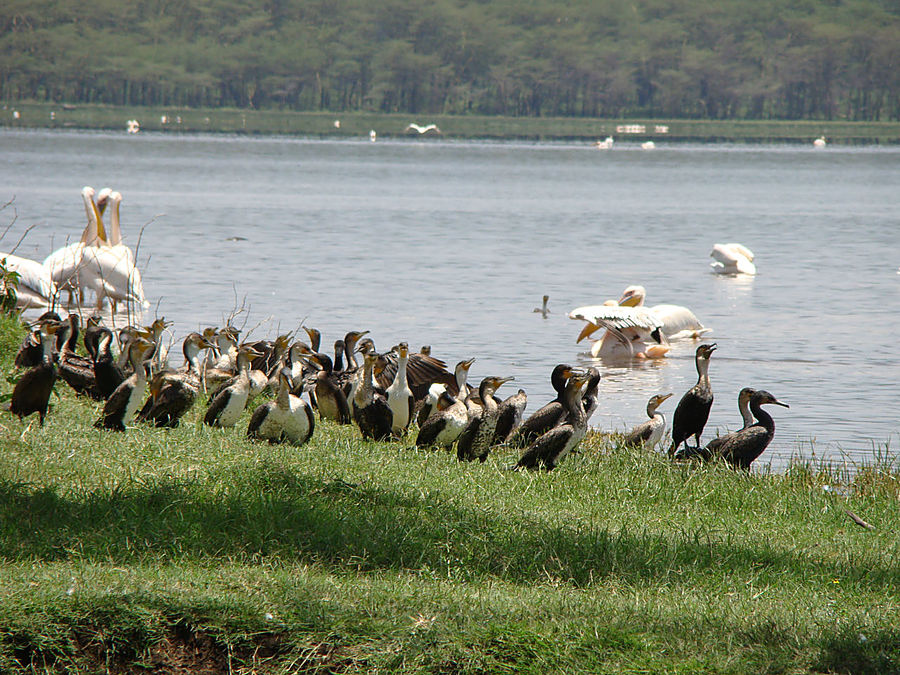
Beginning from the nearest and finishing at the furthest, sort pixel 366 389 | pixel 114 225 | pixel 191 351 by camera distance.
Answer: pixel 366 389 → pixel 191 351 → pixel 114 225

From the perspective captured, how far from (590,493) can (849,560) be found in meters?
1.74

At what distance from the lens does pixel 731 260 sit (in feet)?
80.1

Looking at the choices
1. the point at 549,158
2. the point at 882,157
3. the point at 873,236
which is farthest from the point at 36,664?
the point at 882,157

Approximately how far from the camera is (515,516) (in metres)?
6.72

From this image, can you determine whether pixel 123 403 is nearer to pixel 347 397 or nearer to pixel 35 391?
pixel 35 391

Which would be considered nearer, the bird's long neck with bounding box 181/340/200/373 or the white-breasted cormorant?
the white-breasted cormorant

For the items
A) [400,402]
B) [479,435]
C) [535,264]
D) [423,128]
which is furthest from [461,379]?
[423,128]

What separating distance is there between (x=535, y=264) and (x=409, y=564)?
19850 millimetres

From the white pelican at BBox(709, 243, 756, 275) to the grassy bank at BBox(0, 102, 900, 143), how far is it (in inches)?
4343

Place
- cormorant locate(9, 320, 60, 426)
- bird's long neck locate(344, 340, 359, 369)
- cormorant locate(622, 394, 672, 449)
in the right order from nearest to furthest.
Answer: cormorant locate(9, 320, 60, 426) < cormorant locate(622, 394, 672, 449) < bird's long neck locate(344, 340, 359, 369)

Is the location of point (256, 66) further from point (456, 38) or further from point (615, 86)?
point (615, 86)

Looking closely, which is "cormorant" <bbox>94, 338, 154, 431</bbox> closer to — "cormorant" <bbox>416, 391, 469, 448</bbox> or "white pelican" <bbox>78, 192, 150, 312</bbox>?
"cormorant" <bbox>416, 391, 469, 448</bbox>

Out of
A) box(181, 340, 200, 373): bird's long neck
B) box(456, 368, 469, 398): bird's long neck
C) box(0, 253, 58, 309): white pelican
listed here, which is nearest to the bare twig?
box(456, 368, 469, 398): bird's long neck

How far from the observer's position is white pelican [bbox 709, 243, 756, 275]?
960 inches
